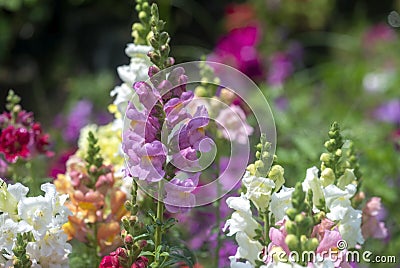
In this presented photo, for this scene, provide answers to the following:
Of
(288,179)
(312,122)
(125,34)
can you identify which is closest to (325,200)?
(288,179)

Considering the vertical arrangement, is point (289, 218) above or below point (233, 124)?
below

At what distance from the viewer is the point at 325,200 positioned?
127 centimetres

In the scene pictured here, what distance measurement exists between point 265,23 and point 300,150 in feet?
8.22

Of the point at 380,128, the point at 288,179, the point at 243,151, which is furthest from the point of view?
the point at 380,128

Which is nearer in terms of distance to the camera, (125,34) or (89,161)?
(89,161)

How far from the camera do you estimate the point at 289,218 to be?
1075 millimetres

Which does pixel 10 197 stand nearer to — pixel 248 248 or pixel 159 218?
pixel 159 218

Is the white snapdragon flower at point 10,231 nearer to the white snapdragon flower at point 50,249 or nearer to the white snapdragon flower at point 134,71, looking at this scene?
the white snapdragon flower at point 50,249

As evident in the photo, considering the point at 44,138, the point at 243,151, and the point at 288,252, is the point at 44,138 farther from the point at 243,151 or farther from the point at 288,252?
the point at 288,252

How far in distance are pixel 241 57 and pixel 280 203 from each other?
6.82 ft

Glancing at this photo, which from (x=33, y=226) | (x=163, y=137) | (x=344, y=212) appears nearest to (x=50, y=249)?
(x=33, y=226)

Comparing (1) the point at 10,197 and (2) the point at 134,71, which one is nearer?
(1) the point at 10,197

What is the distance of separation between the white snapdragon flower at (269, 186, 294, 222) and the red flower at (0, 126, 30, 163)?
0.59m

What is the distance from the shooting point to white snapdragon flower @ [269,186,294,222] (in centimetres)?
123
